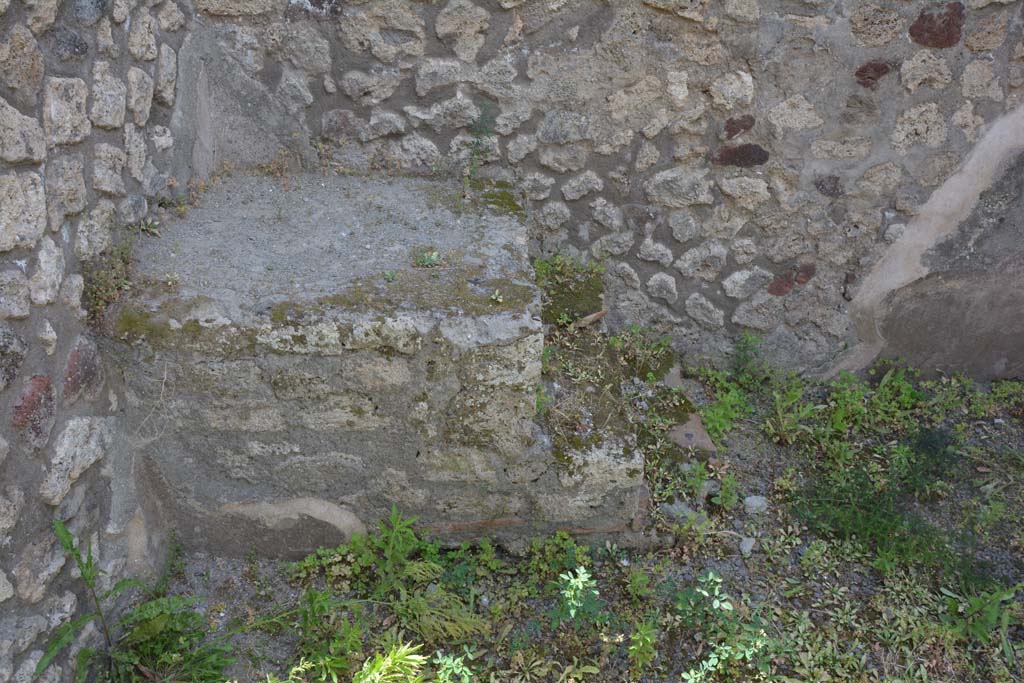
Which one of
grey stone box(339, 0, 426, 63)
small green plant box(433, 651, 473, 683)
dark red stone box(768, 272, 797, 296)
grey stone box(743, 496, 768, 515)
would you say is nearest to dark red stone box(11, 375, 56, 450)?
small green plant box(433, 651, 473, 683)

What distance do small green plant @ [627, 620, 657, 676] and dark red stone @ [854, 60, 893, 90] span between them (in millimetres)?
2123

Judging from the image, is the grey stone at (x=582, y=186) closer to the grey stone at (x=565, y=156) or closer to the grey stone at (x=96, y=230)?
the grey stone at (x=565, y=156)

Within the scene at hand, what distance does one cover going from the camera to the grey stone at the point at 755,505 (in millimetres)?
2682

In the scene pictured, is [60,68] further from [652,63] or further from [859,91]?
[859,91]

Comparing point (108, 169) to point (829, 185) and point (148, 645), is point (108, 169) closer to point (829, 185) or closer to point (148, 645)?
point (148, 645)

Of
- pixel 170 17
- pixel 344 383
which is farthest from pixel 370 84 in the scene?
pixel 344 383

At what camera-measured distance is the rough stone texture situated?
6.63ft

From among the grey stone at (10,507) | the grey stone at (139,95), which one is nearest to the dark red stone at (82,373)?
the grey stone at (10,507)

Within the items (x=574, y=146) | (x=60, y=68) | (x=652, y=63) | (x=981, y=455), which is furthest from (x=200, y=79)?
(x=981, y=455)

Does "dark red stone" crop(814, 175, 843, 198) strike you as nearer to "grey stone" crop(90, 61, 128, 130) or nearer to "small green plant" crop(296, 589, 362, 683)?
"small green plant" crop(296, 589, 362, 683)

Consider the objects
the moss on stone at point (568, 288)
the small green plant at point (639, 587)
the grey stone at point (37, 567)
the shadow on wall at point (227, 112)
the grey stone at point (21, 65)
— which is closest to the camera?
the grey stone at point (21, 65)

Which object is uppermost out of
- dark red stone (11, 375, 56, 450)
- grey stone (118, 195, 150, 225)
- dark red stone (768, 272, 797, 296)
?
grey stone (118, 195, 150, 225)

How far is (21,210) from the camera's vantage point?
1690 millimetres

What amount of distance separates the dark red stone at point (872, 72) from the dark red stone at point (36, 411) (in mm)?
2838
